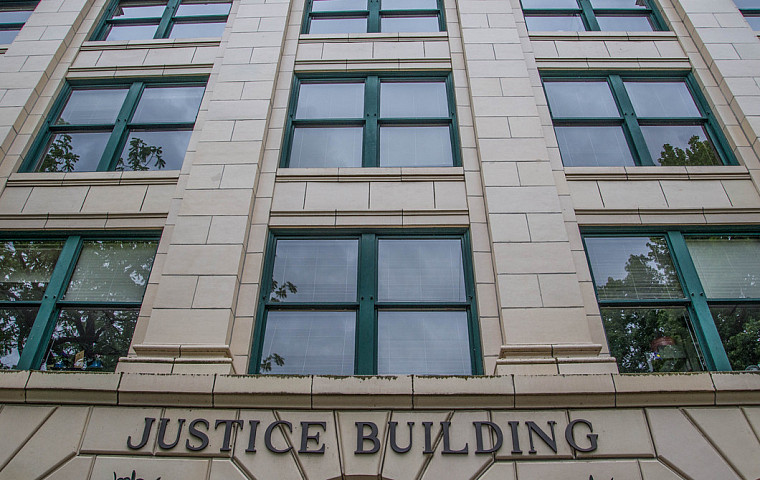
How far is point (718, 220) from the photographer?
30.1ft

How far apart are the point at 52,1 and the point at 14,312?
28.9 ft

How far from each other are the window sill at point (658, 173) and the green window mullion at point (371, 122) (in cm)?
331

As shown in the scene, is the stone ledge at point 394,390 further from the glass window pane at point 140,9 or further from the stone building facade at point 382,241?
the glass window pane at point 140,9

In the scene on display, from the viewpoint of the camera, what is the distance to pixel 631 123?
10.8 m

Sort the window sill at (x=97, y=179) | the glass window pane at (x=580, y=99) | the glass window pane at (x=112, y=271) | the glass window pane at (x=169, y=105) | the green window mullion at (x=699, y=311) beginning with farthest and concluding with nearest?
the glass window pane at (x=169, y=105) → the glass window pane at (x=580, y=99) → the window sill at (x=97, y=179) → the glass window pane at (x=112, y=271) → the green window mullion at (x=699, y=311)

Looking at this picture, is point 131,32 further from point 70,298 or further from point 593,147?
point 593,147

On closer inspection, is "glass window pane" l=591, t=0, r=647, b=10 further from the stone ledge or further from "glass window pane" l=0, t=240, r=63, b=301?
"glass window pane" l=0, t=240, r=63, b=301

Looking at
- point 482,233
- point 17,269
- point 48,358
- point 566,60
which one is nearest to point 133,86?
point 17,269

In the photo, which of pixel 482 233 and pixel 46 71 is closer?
pixel 482 233

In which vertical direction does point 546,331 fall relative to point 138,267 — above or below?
below

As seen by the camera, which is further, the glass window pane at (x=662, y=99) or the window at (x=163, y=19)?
the window at (x=163, y=19)

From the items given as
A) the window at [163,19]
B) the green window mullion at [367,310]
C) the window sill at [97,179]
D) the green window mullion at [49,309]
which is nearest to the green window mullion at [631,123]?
the green window mullion at [367,310]

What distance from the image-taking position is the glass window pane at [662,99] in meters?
11.1

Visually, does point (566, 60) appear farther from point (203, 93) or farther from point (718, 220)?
point (203, 93)
